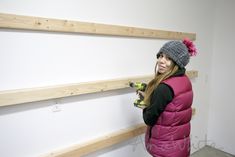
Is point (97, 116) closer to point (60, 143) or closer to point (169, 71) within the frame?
point (60, 143)

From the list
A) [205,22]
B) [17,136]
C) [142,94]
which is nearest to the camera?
[17,136]

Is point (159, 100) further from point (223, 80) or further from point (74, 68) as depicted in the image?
point (223, 80)

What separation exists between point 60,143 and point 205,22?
254 centimetres

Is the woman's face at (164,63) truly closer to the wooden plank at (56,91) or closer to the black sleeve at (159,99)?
the black sleeve at (159,99)

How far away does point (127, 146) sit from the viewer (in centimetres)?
221

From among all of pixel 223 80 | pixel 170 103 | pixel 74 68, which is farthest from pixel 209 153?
pixel 74 68

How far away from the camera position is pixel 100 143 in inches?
73.7

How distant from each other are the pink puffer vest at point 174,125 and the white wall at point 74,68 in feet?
1.81

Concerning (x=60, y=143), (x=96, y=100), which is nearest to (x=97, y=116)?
(x=96, y=100)

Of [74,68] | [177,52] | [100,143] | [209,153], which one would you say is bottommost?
[209,153]

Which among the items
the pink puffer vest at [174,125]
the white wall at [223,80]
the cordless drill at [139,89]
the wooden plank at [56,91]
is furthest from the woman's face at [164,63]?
the white wall at [223,80]

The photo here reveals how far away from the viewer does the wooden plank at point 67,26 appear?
133 cm

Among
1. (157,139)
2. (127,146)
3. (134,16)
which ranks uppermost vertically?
(134,16)

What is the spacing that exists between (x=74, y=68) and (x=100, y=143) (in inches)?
27.9
